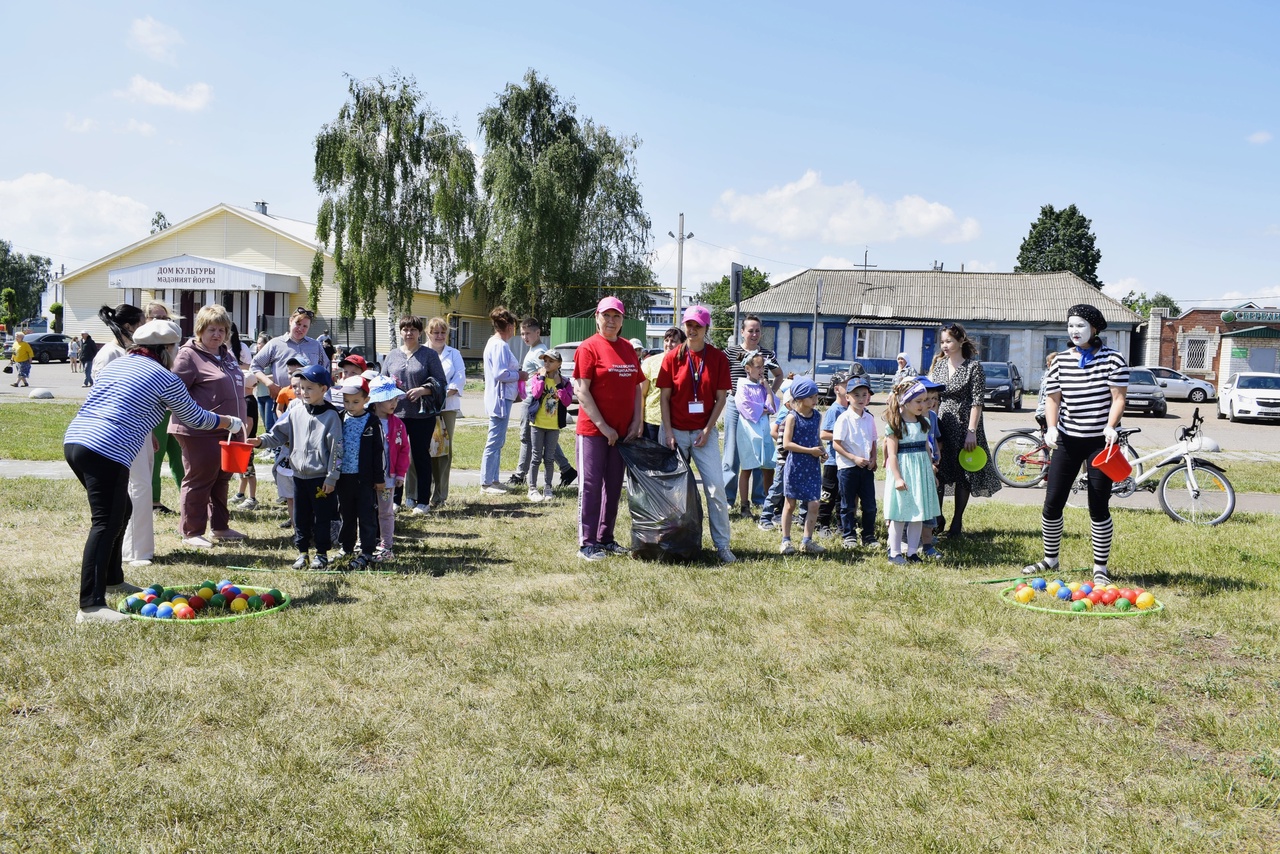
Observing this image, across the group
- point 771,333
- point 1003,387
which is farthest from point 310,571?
point 771,333

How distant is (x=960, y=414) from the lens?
27.6ft

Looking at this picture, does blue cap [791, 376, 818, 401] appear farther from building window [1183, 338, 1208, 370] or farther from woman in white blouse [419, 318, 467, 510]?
building window [1183, 338, 1208, 370]

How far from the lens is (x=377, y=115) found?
35500mm

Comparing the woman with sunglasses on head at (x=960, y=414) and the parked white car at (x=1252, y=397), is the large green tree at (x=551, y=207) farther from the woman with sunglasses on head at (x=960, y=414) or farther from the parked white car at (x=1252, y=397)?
the woman with sunglasses on head at (x=960, y=414)

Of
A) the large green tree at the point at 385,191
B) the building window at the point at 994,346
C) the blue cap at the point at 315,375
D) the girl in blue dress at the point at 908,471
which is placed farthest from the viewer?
the building window at the point at 994,346

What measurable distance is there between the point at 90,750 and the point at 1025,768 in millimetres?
3609

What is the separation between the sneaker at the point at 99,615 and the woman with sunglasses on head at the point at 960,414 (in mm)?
6058

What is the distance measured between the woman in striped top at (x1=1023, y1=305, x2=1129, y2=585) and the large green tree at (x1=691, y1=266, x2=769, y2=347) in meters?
45.4

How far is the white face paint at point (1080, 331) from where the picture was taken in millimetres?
6789

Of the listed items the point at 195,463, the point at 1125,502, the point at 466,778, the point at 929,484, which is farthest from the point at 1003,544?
the point at 195,463

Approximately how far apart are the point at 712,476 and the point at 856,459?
1241 millimetres

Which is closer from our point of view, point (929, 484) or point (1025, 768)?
point (1025, 768)

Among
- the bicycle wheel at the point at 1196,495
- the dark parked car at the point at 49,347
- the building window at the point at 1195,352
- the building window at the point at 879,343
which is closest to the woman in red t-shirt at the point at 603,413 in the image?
the bicycle wheel at the point at 1196,495

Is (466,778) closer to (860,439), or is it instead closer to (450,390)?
(860,439)
